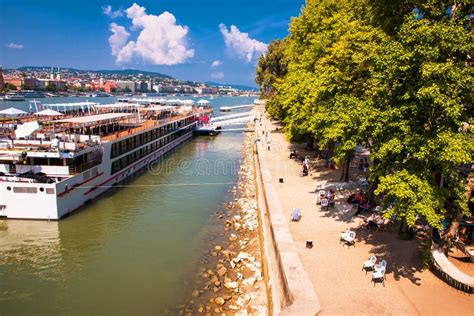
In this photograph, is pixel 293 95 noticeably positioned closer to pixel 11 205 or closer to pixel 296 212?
pixel 296 212

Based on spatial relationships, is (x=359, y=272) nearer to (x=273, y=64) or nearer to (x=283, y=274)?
(x=283, y=274)

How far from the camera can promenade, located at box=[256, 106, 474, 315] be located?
10836 mm

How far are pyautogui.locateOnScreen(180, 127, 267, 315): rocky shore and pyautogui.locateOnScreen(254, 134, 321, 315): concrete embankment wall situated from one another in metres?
0.74

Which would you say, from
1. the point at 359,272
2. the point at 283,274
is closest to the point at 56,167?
the point at 283,274

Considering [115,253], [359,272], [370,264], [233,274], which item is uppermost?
[370,264]

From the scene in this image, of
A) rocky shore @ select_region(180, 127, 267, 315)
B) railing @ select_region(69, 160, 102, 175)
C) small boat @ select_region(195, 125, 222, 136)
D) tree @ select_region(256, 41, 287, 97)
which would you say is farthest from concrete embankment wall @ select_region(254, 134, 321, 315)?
small boat @ select_region(195, 125, 222, 136)

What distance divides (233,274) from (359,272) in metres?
6.13

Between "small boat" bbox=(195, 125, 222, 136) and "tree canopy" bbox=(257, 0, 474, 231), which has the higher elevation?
"tree canopy" bbox=(257, 0, 474, 231)

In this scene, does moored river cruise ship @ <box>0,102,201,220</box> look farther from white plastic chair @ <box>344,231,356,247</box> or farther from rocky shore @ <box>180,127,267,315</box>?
white plastic chair @ <box>344,231,356,247</box>

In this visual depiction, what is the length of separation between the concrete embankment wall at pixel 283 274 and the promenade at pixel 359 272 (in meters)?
0.20

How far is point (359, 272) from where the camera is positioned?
13016mm

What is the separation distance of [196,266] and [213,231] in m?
4.67

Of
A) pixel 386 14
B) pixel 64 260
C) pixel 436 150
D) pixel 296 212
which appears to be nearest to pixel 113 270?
pixel 64 260

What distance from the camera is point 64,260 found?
60.3 feet
